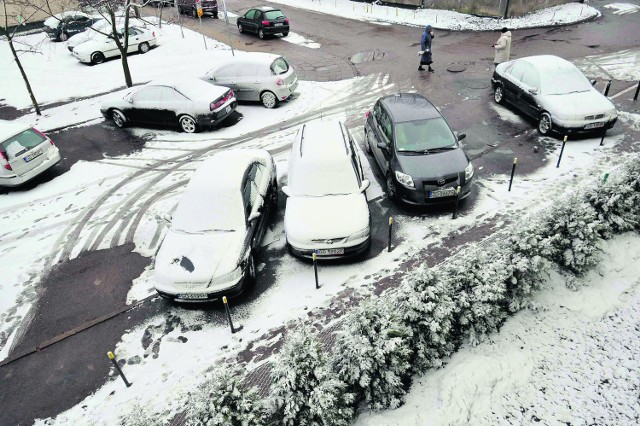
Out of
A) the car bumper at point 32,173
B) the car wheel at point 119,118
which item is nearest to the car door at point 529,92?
the car wheel at point 119,118

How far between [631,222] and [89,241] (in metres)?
11.2

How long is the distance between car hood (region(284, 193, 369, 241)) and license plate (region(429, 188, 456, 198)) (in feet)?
5.37

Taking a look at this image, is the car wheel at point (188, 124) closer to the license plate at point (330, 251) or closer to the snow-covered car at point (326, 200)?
the snow-covered car at point (326, 200)

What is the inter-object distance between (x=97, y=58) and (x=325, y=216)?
763 inches

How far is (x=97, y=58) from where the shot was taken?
68.9 ft

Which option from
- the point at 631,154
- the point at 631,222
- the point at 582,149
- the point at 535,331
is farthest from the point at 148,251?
the point at 631,154

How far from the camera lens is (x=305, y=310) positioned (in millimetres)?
7094

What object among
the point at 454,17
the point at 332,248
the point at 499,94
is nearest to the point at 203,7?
the point at 454,17

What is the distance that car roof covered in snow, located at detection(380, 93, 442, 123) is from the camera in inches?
388

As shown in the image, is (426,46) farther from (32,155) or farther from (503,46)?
(32,155)

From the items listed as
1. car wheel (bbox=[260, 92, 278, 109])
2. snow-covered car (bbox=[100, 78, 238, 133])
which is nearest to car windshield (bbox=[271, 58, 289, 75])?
car wheel (bbox=[260, 92, 278, 109])

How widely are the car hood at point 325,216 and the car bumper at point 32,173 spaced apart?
8.06 metres

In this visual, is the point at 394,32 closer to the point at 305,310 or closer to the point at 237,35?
the point at 237,35

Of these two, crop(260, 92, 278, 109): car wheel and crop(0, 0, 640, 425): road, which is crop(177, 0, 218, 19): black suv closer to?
crop(0, 0, 640, 425): road
